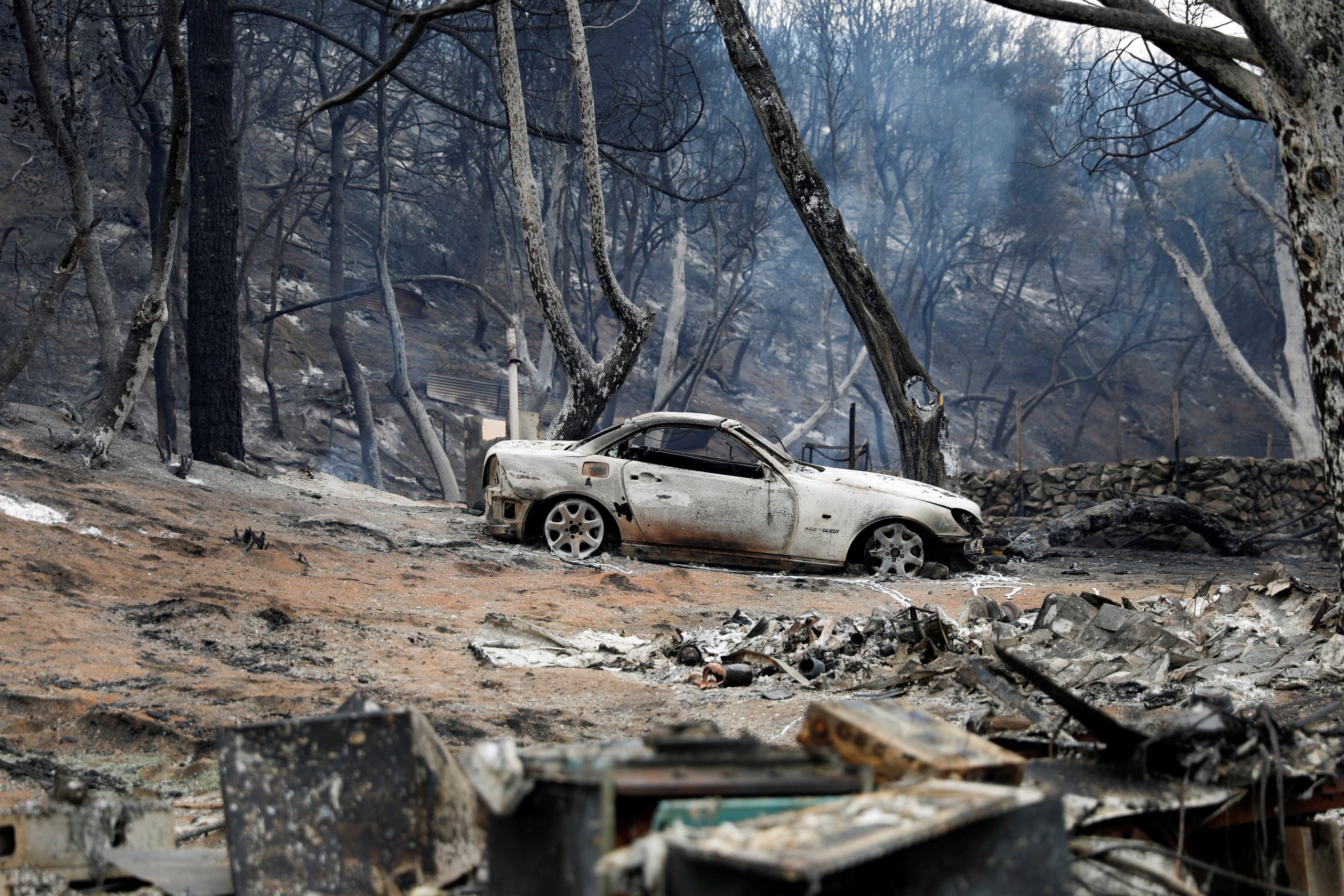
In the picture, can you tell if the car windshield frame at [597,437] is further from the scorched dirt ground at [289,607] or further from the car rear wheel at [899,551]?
the car rear wheel at [899,551]

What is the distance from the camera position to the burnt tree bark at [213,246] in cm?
1350

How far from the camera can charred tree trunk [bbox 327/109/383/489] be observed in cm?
2119

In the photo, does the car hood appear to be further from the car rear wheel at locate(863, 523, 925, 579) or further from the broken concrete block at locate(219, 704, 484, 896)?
the broken concrete block at locate(219, 704, 484, 896)

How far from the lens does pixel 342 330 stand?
848 inches

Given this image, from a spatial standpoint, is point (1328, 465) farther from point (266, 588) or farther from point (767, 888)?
point (266, 588)

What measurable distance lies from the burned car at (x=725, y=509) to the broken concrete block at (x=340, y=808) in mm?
7540

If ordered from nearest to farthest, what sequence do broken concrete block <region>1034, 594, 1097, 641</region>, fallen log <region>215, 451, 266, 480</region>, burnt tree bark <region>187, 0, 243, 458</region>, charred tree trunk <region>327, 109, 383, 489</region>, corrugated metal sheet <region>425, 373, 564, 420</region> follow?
1. broken concrete block <region>1034, 594, 1097, 641</region>
2. fallen log <region>215, 451, 266, 480</region>
3. burnt tree bark <region>187, 0, 243, 458</region>
4. charred tree trunk <region>327, 109, 383, 489</region>
5. corrugated metal sheet <region>425, 373, 564, 420</region>

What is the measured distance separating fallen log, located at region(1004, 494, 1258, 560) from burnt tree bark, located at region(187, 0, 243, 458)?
10263 mm

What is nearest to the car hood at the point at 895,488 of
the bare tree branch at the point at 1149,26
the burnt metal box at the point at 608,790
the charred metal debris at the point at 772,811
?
the bare tree branch at the point at 1149,26

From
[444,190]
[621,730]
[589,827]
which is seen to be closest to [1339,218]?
[621,730]

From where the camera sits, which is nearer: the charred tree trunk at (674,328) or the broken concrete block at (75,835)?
the broken concrete block at (75,835)

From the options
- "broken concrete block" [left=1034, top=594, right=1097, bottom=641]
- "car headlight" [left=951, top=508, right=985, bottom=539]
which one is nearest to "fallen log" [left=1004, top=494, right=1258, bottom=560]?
"car headlight" [left=951, top=508, right=985, bottom=539]

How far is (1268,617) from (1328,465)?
1.00 m

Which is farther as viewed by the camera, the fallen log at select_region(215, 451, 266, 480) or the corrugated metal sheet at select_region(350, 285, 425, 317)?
the corrugated metal sheet at select_region(350, 285, 425, 317)
